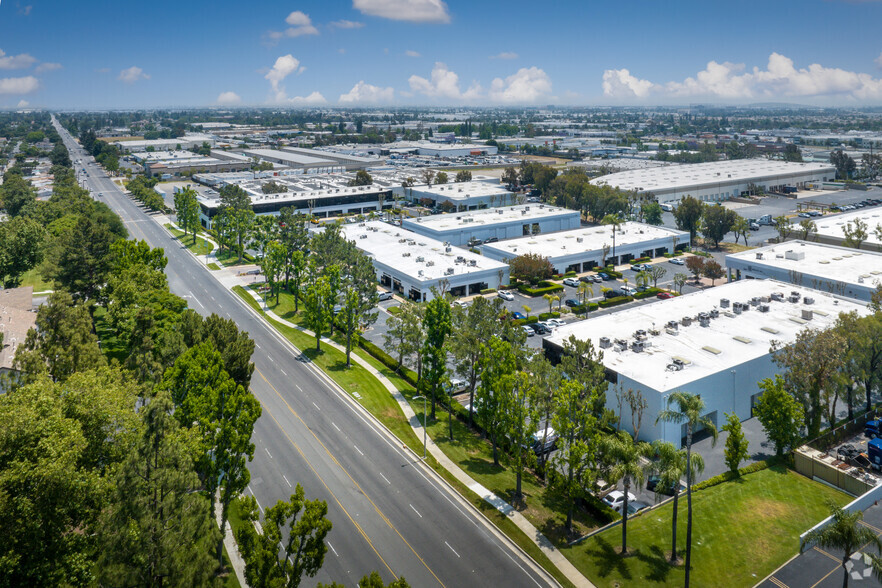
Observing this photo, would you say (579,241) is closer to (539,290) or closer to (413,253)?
(539,290)

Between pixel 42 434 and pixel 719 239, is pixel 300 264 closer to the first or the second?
pixel 42 434

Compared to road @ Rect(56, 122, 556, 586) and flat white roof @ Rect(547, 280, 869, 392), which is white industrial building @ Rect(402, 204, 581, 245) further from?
road @ Rect(56, 122, 556, 586)

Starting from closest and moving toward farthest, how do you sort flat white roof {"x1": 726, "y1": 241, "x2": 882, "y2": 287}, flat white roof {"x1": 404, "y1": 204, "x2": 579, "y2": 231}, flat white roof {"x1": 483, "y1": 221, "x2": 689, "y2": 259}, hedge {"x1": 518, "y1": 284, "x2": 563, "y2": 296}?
flat white roof {"x1": 726, "y1": 241, "x2": 882, "y2": 287} → hedge {"x1": 518, "y1": 284, "x2": 563, "y2": 296} → flat white roof {"x1": 483, "y1": 221, "x2": 689, "y2": 259} → flat white roof {"x1": 404, "y1": 204, "x2": 579, "y2": 231}

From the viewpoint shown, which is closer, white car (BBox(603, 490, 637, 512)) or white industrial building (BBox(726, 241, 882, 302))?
white car (BBox(603, 490, 637, 512))

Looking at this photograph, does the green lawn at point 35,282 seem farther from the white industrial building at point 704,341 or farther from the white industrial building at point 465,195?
the white industrial building at point 465,195

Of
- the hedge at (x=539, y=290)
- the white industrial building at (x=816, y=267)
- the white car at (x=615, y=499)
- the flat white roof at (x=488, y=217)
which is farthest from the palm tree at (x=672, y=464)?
the flat white roof at (x=488, y=217)

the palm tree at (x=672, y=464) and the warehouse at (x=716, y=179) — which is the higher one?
the warehouse at (x=716, y=179)

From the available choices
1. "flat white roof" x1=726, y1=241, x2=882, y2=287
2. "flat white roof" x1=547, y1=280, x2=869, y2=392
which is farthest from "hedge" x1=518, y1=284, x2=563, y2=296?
"flat white roof" x1=726, y1=241, x2=882, y2=287

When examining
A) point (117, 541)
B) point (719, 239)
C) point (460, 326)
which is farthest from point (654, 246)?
point (117, 541)
